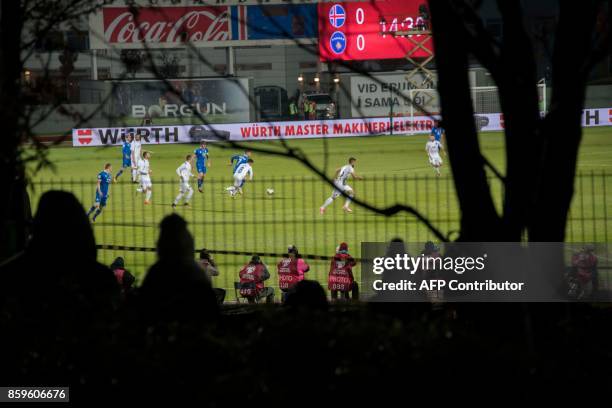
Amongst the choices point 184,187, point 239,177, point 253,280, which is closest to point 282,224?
point 239,177

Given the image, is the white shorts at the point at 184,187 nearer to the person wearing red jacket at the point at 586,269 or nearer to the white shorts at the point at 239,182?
the white shorts at the point at 239,182

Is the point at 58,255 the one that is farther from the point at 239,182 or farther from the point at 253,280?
the point at 239,182

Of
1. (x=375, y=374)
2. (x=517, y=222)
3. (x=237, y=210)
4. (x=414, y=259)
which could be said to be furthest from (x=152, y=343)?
(x=237, y=210)

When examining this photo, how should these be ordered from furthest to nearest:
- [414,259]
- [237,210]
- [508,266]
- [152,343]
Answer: [237,210] → [414,259] → [508,266] → [152,343]

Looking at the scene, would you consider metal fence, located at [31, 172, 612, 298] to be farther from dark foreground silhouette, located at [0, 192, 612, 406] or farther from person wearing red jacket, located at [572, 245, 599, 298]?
dark foreground silhouette, located at [0, 192, 612, 406]

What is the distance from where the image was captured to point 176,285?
4.12 meters

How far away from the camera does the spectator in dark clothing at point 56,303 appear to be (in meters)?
3.49

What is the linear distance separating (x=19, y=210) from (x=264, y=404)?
3.55 m

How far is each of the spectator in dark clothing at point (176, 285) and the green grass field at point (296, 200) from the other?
4.12ft

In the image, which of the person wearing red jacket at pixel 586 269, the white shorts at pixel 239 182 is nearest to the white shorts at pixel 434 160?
the white shorts at pixel 239 182

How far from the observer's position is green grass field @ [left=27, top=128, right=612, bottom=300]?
1758 centimetres

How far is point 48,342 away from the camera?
3549 mm

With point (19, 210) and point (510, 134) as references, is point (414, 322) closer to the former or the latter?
point (510, 134)

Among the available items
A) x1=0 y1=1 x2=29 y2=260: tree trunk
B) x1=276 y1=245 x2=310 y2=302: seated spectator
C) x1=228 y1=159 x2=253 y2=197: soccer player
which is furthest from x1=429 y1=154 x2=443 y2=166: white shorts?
Result: x1=0 y1=1 x2=29 y2=260: tree trunk
